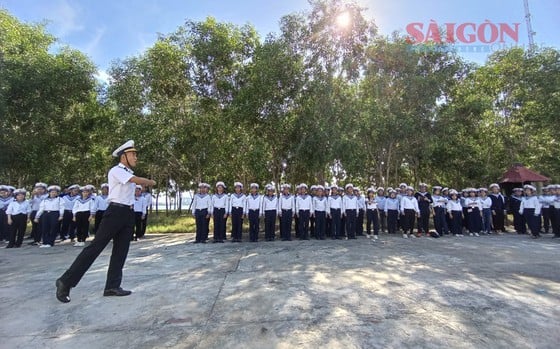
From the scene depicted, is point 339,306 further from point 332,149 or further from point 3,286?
point 332,149

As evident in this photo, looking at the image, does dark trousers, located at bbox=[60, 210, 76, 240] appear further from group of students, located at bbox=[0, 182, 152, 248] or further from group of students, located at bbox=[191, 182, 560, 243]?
group of students, located at bbox=[191, 182, 560, 243]

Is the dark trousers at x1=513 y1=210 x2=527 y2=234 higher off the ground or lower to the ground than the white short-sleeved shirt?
lower

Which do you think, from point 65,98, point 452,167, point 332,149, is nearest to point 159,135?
point 65,98

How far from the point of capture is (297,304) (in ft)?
13.9

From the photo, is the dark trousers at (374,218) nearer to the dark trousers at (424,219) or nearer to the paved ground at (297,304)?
the dark trousers at (424,219)

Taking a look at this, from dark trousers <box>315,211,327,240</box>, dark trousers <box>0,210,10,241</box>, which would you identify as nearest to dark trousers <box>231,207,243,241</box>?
dark trousers <box>315,211,327,240</box>

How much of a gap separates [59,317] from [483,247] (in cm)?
901

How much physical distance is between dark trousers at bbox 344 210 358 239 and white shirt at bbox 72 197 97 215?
7.81 metres

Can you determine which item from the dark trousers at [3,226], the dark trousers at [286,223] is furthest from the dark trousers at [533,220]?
the dark trousers at [3,226]

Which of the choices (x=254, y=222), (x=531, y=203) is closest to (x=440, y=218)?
(x=531, y=203)

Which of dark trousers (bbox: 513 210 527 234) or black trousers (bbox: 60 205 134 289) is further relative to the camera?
dark trousers (bbox: 513 210 527 234)

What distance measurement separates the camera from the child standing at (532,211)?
37.8 ft

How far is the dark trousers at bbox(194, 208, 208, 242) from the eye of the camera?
10657 millimetres

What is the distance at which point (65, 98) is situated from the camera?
49.6ft
